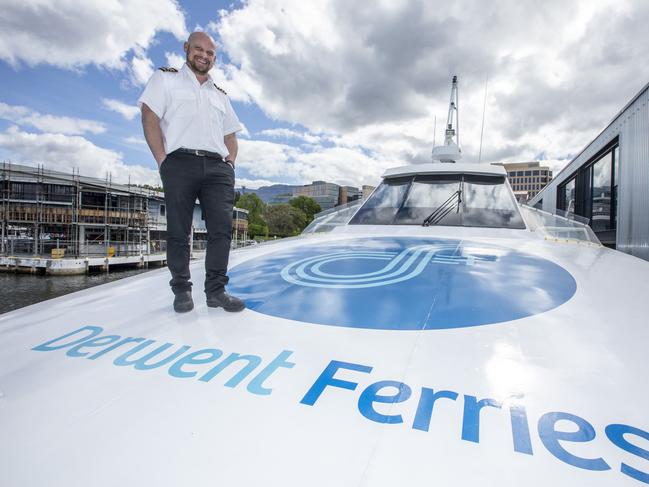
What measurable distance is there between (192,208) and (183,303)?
0.66 m

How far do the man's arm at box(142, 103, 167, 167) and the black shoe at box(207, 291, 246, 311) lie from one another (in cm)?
89

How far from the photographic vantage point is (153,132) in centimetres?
214

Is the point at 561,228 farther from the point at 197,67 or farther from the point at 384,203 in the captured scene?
the point at 197,67

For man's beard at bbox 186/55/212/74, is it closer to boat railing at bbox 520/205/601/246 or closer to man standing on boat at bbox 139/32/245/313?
man standing on boat at bbox 139/32/245/313

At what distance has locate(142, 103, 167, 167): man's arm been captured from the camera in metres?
2.13

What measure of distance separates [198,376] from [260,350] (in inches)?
10.5

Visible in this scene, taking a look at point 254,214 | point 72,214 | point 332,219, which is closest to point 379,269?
point 332,219

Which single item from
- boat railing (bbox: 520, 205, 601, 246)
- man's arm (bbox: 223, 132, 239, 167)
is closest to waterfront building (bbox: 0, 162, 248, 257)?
boat railing (bbox: 520, 205, 601, 246)

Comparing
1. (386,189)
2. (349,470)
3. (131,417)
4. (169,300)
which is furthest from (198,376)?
(386,189)

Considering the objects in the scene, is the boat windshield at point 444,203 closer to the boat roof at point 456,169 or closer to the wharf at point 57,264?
the boat roof at point 456,169

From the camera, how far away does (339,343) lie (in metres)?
1.49

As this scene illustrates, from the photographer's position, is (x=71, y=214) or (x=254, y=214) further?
(x=254, y=214)

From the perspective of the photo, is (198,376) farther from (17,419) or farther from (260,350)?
(17,419)

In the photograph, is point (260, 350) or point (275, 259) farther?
point (275, 259)
